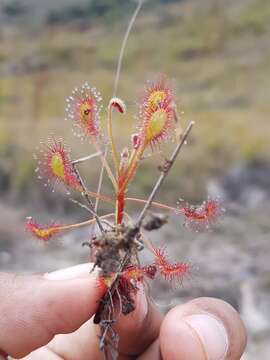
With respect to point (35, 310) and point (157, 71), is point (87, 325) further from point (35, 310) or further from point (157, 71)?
point (157, 71)

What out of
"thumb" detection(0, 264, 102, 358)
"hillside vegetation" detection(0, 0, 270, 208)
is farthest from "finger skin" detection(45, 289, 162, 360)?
"hillside vegetation" detection(0, 0, 270, 208)

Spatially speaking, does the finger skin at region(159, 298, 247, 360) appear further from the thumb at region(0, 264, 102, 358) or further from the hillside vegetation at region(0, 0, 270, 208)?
the hillside vegetation at region(0, 0, 270, 208)

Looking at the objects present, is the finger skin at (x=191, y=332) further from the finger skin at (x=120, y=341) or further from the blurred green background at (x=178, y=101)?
the blurred green background at (x=178, y=101)

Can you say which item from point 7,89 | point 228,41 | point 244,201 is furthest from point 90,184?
point 228,41

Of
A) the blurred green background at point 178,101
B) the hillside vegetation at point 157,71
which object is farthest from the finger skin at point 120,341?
the hillside vegetation at point 157,71

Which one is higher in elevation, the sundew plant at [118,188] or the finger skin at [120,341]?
the sundew plant at [118,188]

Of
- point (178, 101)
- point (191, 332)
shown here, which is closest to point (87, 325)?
point (191, 332)

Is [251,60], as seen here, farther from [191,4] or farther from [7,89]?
[7,89]
